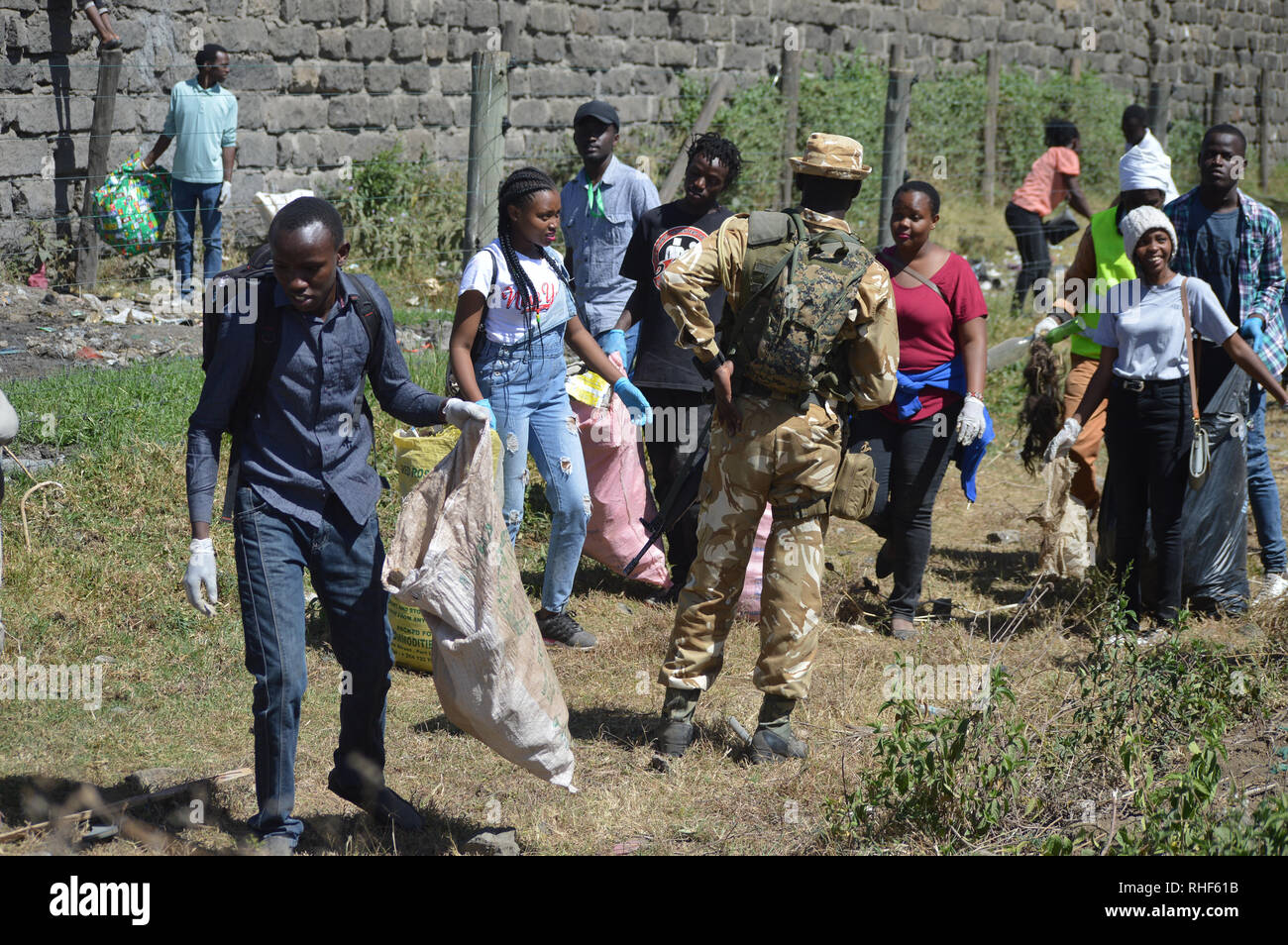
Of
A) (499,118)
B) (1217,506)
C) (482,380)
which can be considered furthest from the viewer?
(499,118)

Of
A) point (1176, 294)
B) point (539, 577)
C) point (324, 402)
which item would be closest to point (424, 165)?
point (539, 577)

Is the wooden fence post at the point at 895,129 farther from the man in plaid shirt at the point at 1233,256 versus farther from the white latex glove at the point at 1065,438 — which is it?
the white latex glove at the point at 1065,438

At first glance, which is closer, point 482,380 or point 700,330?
point 700,330

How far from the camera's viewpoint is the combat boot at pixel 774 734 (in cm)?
414

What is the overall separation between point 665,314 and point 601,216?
74 cm

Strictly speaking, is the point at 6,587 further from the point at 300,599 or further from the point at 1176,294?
the point at 1176,294

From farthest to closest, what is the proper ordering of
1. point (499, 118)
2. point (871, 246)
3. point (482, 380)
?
A: point (871, 246) → point (499, 118) → point (482, 380)

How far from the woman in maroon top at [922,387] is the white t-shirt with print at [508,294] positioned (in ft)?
4.58

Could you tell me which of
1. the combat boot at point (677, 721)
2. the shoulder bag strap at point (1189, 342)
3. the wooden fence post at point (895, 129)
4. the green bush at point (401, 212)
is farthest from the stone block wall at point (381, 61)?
the shoulder bag strap at point (1189, 342)

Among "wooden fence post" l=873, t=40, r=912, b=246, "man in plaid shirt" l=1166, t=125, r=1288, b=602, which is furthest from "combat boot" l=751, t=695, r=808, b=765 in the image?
"wooden fence post" l=873, t=40, r=912, b=246

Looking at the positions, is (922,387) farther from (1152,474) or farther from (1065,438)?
(1152,474)

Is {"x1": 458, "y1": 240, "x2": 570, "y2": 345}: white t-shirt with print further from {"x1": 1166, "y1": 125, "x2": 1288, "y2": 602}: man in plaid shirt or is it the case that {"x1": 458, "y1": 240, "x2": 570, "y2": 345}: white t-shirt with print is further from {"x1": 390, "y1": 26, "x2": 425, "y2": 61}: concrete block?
{"x1": 390, "y1": 26, "x2": 425, "y2": 61}: concrete block

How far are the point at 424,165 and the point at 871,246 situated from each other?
3.82 m

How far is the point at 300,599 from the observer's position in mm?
3346
